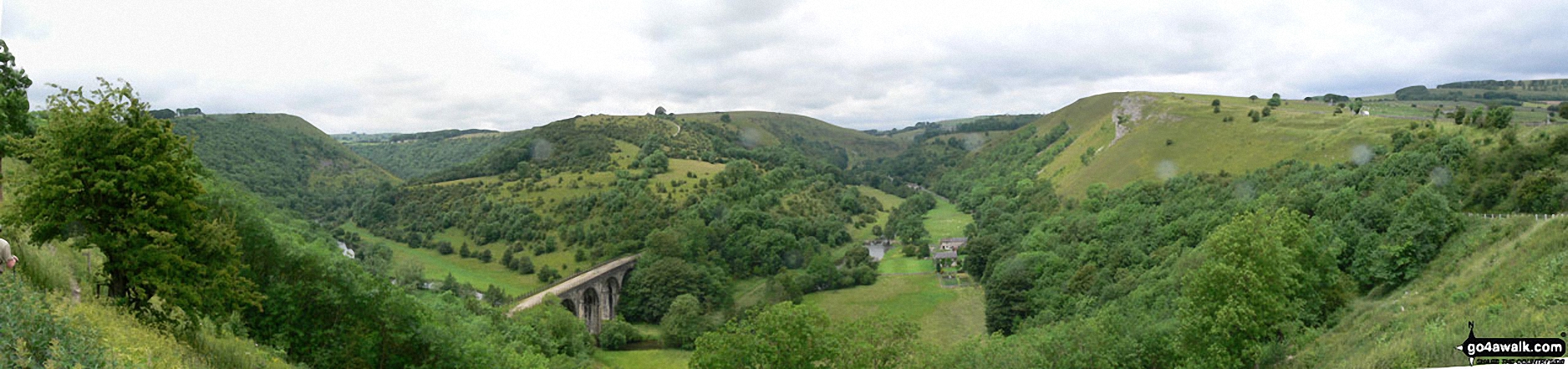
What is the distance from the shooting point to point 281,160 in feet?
477

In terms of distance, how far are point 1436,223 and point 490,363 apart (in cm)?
3852

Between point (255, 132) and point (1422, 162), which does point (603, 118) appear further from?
point (1422, 162)

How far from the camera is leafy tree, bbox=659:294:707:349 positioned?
2240 inches

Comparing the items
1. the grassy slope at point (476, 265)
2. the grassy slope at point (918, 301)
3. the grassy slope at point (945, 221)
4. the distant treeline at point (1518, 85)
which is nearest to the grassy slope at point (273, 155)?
the grassy slope at point (476, 265)

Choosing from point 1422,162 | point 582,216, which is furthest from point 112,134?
point 582,216

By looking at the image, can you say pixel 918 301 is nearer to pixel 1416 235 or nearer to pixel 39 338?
pixel 1416 235

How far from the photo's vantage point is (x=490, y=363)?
23422mm

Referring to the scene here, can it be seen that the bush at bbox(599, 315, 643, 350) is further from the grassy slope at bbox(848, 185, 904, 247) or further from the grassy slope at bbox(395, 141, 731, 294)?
the grassy slope at bbox(848, 185, 904, 247)

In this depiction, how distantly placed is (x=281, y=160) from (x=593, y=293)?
120m

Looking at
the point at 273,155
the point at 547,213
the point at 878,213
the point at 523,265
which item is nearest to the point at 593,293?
the point at 523,265

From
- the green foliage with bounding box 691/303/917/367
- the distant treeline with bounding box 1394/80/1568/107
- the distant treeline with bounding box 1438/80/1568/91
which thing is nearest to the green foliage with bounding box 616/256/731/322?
the green foliage with bounding box 691/303/917/367

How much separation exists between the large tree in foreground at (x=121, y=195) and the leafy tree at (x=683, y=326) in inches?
1736

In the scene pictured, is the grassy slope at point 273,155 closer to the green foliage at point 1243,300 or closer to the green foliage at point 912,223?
the green foliage at point 912,223

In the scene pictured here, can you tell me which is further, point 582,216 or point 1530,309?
point 582,216
